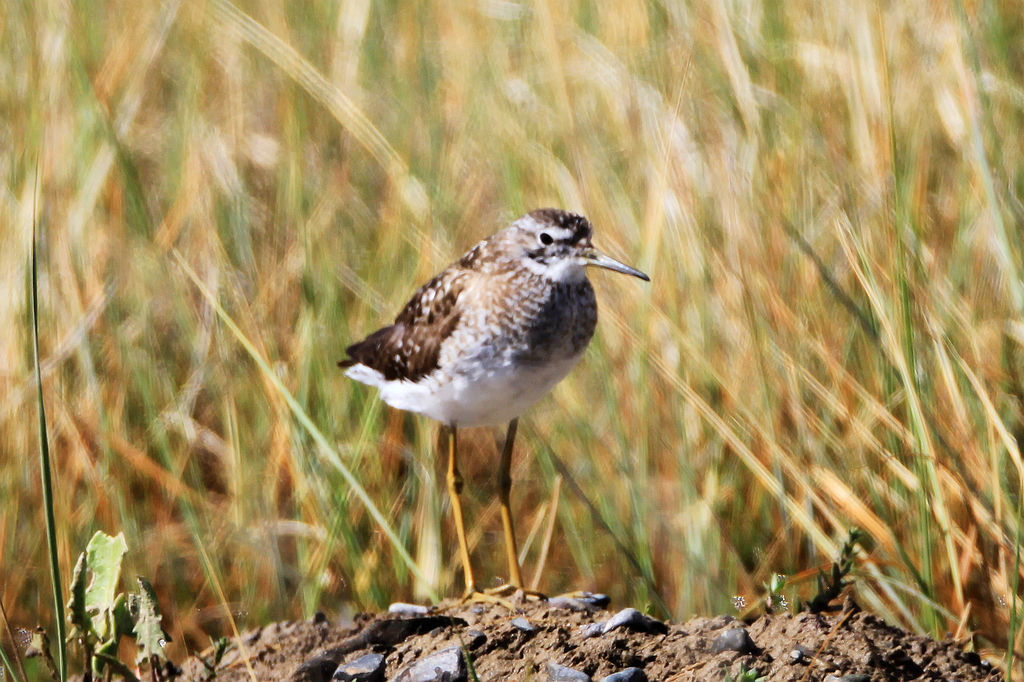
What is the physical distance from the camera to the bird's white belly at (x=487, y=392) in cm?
423

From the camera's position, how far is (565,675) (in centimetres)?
302

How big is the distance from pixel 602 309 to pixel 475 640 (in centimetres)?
206

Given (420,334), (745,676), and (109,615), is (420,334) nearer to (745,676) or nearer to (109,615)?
(109,615)

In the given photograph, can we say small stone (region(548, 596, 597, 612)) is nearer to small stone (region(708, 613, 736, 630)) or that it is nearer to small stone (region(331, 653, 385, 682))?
small stone (region(708, 613, 736, 630))

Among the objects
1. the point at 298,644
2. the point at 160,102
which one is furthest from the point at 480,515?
the point at 160,102

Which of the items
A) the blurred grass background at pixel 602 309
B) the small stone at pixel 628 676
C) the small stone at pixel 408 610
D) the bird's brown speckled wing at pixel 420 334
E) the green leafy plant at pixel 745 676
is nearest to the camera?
the green leafy plant at pixel 745 676

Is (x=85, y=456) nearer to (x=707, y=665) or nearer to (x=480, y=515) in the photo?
(x=480, y=515)

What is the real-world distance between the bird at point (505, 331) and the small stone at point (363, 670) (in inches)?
34.3

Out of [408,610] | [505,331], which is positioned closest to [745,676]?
[408,610]

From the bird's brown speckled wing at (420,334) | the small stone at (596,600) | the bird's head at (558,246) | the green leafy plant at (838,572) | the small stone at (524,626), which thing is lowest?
the small stone at (596,600)

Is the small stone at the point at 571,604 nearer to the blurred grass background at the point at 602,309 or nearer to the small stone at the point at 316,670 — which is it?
the blurred grass background at the point at 602,309

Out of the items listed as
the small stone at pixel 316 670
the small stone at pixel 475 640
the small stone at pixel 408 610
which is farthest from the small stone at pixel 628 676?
the small stone at pixel 408 610

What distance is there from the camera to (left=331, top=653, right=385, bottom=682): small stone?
3.21m

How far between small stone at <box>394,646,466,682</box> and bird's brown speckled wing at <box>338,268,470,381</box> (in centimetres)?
151
